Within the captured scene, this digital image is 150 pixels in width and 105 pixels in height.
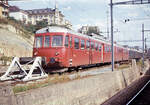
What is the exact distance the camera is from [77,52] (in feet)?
56.4

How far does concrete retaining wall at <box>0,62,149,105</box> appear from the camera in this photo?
7586mm

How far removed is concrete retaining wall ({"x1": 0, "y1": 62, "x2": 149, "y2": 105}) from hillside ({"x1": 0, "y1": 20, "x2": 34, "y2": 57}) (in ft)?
74.2

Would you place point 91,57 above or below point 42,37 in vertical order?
below

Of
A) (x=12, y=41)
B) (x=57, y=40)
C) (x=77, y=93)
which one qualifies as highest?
(x=57, y=40)

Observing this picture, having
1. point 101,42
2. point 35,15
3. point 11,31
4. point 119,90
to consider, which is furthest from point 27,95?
point 35,15

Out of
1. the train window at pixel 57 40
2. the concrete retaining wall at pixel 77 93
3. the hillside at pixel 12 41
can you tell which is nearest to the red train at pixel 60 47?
the train window at pixel 57 40

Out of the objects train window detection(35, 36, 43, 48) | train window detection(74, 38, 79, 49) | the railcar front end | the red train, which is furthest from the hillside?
train window detection(74, 38, 79, 49)

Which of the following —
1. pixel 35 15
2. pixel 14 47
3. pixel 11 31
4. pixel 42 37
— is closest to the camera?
pixel 42 37

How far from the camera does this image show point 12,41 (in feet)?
136

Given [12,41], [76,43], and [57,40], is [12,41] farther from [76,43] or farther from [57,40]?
[57,40]

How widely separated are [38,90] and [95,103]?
5403 millimetres

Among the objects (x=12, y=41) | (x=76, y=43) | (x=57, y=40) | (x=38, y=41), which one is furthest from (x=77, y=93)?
(x=12, y=41)

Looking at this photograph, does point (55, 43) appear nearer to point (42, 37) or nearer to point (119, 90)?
point (42, 37)

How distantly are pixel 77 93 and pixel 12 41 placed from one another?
33.3m
